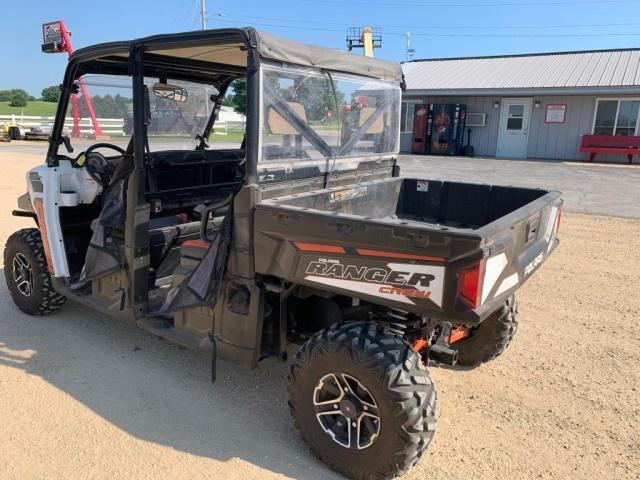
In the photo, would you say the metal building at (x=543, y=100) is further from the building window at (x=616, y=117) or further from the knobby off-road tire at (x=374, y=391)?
the knobby off-road tire at (x=374, y=391)

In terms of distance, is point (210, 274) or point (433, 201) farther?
point (433, 201)

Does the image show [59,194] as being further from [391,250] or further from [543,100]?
[543,100]

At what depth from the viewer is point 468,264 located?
2256 millimetres

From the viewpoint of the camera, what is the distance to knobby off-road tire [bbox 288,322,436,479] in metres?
2.49

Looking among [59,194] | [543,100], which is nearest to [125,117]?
[59,194]

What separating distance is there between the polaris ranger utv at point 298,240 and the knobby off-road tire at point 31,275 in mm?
17

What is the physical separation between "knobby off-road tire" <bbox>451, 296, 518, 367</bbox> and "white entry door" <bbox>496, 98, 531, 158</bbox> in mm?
18552

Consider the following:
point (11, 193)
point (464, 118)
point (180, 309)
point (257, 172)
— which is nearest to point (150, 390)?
point (180, 309)

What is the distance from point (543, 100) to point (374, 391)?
2019 centimetres

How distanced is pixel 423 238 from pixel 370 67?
6.35 feet

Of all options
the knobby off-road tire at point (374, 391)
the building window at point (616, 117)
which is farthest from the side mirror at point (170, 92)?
the building window at point (616, 117)

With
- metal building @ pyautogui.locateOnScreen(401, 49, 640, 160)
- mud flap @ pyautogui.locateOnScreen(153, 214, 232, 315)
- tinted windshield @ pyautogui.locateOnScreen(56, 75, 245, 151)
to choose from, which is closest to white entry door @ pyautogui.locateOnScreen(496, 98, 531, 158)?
metal building @ pyautogui.locateOnScreen(401, 49, 640, 160)

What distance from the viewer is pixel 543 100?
1994cm

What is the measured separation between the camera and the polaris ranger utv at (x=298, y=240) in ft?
8.19
